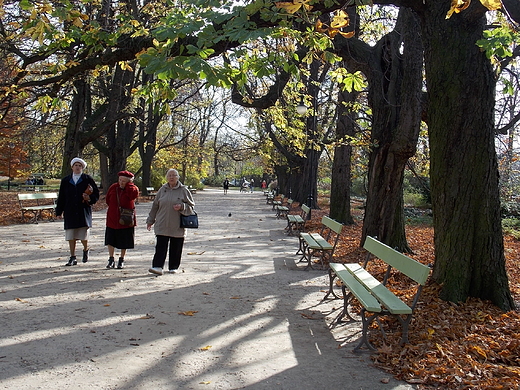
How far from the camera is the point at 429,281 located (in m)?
6.31

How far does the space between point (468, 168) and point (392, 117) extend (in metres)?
3.71

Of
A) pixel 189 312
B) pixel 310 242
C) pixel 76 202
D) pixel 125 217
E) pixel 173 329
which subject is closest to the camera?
pixel 173 329

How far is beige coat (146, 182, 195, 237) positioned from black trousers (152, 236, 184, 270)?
115 mm

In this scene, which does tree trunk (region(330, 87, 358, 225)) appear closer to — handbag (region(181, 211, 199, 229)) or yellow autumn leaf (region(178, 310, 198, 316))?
handbag (region(181, 211, 199, 229))

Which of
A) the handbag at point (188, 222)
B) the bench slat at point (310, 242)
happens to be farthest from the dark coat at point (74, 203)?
the bench slat at point (310, 242)

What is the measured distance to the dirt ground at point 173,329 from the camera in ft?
12.6

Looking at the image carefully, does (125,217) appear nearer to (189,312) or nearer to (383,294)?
(189,312)

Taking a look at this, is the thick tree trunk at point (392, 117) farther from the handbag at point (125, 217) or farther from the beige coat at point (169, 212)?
the handbag at point (125, 217)

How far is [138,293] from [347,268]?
2.86m

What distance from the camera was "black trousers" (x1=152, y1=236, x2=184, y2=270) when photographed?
307 inches

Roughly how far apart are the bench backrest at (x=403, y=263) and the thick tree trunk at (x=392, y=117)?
111 inches

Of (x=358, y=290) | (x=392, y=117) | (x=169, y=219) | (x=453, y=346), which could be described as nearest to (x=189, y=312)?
(x=358, y=290)

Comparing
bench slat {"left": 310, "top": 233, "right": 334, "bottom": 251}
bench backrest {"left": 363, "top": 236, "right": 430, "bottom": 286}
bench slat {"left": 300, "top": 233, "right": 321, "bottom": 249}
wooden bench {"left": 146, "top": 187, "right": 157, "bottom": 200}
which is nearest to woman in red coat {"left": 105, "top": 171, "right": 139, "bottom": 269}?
bench slat {"left": 300, "top": 233, "right": 321, "bottom": 249}

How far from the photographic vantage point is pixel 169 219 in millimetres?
7855
